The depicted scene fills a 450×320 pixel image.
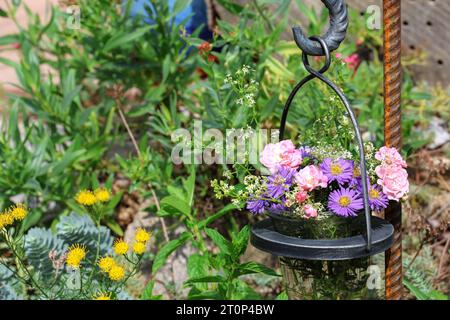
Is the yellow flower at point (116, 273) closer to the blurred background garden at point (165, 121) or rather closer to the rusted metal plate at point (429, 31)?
the blurred background garden at point (165, 121)

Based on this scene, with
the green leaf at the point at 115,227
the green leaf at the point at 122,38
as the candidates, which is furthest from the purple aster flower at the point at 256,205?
the green leaf at the point at 122,38

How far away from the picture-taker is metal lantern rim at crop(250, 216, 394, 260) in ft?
5.33

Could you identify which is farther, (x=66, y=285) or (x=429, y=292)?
(x=429, y=292)

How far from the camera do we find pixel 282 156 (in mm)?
1779

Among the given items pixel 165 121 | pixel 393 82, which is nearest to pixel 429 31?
pixel 165 121

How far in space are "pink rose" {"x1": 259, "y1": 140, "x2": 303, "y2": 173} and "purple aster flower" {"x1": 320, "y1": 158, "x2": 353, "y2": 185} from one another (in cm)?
7

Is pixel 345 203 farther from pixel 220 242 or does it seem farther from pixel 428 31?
pixel 428 31

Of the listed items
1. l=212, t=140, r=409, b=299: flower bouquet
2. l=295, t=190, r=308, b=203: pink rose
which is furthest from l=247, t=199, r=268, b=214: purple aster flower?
l=295, t=190, r=308, b=203: pink rose

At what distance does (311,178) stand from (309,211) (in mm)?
84

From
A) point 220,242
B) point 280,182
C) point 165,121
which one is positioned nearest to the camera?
point 280,182

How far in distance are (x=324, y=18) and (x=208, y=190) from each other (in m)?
0.83

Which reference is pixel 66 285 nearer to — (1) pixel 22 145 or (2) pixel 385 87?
(1) pixel 22 145
